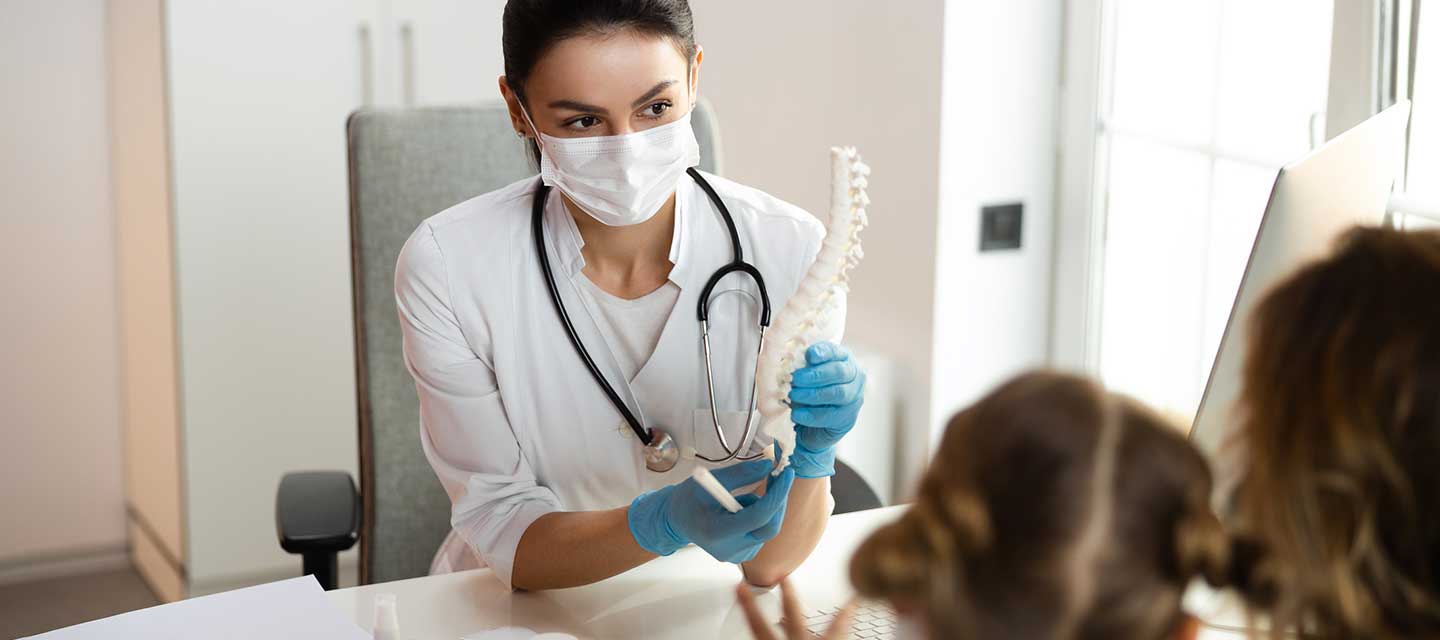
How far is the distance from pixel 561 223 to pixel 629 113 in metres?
0.20

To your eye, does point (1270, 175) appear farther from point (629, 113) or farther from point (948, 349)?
point (629, 113)

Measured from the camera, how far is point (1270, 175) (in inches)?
67.7

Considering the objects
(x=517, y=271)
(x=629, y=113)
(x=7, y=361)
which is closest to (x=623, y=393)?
(x=517, y=271)

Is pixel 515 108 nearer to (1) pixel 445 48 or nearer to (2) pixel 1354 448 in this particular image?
(2) pixel 1354 448

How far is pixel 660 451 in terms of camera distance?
4.22 feet

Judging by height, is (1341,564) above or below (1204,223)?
below

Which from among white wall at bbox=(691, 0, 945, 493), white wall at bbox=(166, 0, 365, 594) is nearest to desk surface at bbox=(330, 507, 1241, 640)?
white wall at bbox=(691, 0, 945, 493)

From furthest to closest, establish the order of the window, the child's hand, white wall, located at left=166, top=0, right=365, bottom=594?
white wall, located at left=166, top=0, right=365, bottom=594, the window, the child's hand

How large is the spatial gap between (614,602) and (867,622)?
24cm

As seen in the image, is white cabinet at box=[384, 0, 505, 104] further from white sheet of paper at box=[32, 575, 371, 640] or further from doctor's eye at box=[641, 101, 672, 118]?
white sheet of paper at box=[32, 575, 371, 640]

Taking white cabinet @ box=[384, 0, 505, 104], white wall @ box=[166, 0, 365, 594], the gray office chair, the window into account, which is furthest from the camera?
Result: white cabinet @ box=[384, 0, 505, 104]

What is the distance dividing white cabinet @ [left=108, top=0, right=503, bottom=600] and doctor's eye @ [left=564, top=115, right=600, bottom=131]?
1430mm

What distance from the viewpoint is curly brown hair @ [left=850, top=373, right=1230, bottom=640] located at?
19.9 inches

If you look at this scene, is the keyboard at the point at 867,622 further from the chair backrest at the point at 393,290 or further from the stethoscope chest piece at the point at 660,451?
the chair backrest at the point at 393,290
